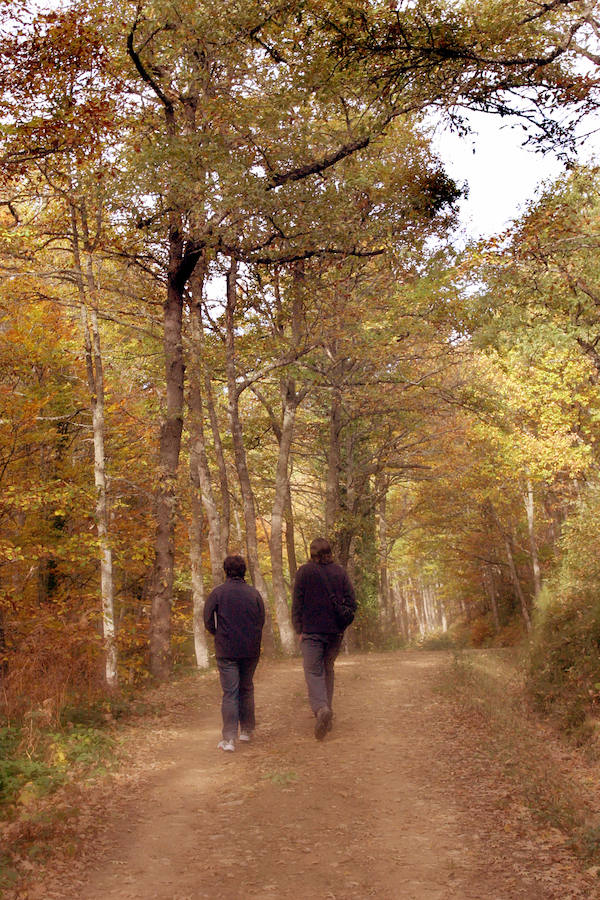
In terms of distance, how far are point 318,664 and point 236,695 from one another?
1.00 meters

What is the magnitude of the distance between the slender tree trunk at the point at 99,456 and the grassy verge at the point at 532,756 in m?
5.57

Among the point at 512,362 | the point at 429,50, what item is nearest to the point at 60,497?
the point at 429,50

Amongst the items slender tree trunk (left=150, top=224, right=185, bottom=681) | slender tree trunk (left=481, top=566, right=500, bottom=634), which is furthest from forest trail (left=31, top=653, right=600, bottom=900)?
slender tree trunk (left=481, top=566, right=500, bottom=634)

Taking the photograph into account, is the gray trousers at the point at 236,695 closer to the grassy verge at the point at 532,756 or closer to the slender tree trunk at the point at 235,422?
the grassy verge at the point at 532,756

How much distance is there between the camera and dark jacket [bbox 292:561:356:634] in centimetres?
823

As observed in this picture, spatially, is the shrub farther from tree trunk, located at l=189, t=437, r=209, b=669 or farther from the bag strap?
tree trunk, located at l=189, t=437, r=209, b=669

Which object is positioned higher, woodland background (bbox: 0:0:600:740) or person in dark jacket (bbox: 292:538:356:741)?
woodland background (bbox: 0:0:600:740)

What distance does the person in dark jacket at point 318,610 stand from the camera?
8.16m

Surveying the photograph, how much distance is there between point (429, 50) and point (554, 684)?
849 cm

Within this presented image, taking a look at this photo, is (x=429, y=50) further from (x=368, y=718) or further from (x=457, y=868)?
(x=368, y=718)

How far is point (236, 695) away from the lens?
7824mm

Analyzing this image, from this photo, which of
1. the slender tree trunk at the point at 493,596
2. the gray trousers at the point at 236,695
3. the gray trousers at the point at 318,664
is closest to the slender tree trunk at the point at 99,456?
the gray trousers at the point at 236,695

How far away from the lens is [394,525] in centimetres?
3784

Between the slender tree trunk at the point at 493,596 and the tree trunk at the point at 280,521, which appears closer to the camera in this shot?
the tree trunk at the point at 280,521
